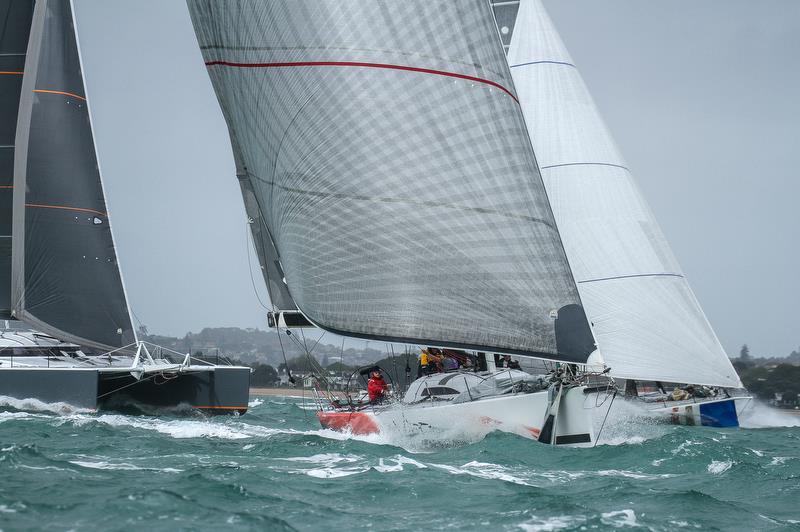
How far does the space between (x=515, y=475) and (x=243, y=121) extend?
19.9 feet

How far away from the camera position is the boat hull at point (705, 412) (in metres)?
21.0

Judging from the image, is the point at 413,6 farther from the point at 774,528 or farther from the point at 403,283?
the point at 774,528

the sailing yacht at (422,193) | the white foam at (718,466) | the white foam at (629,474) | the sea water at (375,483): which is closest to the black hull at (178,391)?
the sea water at (375,483)

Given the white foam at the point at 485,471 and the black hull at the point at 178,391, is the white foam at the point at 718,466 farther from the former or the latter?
the black hull at the point at 178,391

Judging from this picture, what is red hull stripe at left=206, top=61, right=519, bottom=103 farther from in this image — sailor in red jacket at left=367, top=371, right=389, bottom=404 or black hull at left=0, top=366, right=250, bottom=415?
black hull at left=0, top=366, right=250, bottom=415

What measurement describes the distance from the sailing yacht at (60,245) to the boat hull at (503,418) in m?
7.44

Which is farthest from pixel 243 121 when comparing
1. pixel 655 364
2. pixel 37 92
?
pixel 37 92

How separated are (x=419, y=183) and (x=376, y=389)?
14.3 feet

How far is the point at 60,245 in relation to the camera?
62.5 ft

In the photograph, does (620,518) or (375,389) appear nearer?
(620,518)

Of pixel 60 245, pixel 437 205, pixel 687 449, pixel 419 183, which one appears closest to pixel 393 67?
pixel 419 183

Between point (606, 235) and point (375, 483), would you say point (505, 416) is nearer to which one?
point (375, 483)

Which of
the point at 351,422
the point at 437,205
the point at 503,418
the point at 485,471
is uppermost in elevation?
the point at 437,205

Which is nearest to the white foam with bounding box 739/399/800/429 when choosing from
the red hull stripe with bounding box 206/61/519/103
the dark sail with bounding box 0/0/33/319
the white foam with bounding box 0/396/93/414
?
the red hull stripe with bounding box 206/61/519/103
